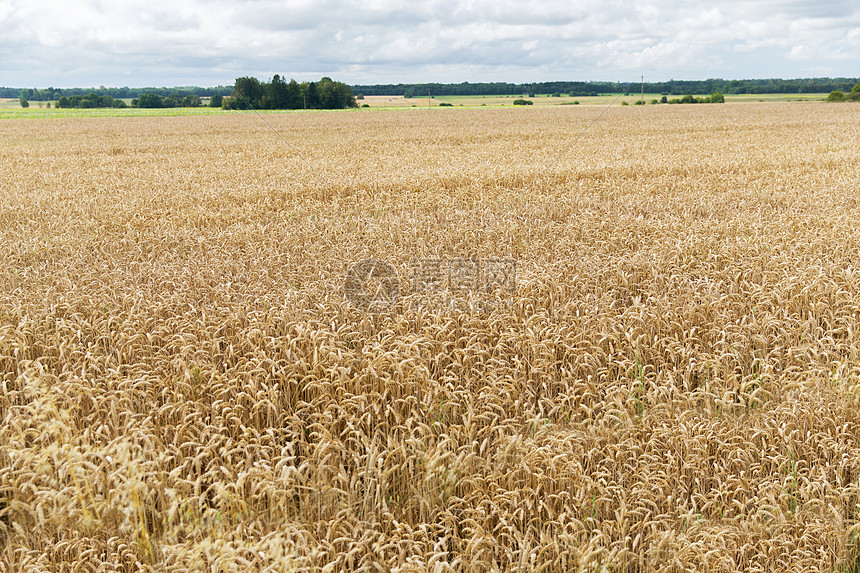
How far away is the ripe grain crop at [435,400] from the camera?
2873mm

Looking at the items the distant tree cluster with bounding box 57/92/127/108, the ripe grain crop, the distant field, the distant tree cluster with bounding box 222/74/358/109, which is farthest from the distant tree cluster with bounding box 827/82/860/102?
the distant tree cluster with bounding box 57/92/127/108

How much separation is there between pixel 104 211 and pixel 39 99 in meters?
157

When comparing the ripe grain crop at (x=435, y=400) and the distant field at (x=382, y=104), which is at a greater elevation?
the distant field at (x=382, y=104)

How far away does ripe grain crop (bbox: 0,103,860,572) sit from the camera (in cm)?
287

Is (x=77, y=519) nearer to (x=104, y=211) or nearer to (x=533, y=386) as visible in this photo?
(x=533, y=386)

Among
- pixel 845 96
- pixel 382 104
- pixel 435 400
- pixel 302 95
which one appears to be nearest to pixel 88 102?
pixel 302 95

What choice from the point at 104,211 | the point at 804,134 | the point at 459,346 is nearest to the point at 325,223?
the point at 104,211

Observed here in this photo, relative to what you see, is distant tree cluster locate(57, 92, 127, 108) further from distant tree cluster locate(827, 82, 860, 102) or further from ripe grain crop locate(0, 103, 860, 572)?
distant tree cluster locate(827, 82, 860, 102)

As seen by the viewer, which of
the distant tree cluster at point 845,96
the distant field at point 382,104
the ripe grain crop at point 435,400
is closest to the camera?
the ripe grain crop at point 435,400

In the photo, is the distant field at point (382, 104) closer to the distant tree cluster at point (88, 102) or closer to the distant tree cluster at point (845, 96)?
the distant tree cluster at point (88, 102)

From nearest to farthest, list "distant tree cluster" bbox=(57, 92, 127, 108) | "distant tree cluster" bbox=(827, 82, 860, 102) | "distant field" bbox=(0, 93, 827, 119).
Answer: "distant field" bbox=(0, 93, 827, 119), "distant tree cluster" bbox=(827, 82, 860, 102), "distant tree cluster" bbox=(57, 92, 127, 108)

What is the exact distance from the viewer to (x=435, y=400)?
3.92m

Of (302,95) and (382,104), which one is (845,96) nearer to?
(382,104)

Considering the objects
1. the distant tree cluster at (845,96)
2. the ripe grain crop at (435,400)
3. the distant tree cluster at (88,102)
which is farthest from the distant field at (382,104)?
the ripe grain crop at (435,400)
